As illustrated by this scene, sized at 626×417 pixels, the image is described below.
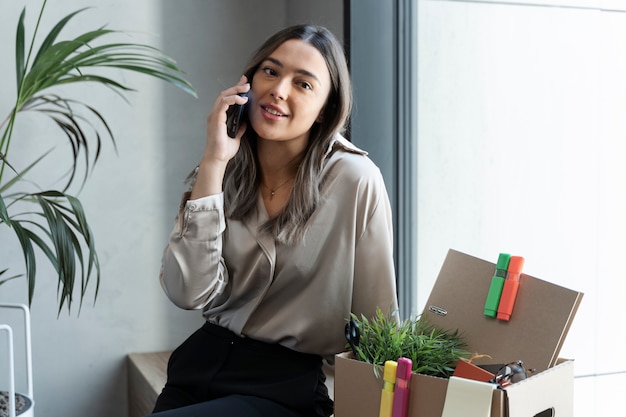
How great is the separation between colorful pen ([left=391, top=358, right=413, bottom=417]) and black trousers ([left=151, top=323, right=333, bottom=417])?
43cm

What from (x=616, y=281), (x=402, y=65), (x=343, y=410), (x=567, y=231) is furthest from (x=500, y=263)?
(x=402, y=65)

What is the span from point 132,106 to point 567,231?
5.39ft

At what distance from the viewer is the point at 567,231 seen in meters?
1.96

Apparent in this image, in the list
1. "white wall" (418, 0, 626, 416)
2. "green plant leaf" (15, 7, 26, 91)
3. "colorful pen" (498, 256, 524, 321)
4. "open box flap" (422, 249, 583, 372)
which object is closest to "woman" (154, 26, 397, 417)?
"open box flap" (422, 249, 583, 372)

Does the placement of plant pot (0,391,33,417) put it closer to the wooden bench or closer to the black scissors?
the wooden bench

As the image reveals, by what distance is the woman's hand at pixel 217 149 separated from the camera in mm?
1621

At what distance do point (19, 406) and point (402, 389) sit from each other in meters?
1.36

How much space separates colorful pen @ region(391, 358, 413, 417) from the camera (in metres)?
1.17

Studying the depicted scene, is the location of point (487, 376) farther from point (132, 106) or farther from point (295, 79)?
point (132, 106)

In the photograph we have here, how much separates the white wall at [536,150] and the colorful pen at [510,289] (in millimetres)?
579

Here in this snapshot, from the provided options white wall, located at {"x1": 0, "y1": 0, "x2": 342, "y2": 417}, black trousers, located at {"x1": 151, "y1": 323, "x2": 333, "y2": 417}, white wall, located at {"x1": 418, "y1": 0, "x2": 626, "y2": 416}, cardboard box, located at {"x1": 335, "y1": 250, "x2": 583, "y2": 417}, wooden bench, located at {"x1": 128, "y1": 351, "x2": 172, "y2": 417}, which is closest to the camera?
cardboard box, located at {"x1": 335, "y1": 250, "x2": 583, "y2": 417}

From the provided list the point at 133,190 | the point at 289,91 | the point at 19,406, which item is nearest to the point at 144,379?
the point at 19,406

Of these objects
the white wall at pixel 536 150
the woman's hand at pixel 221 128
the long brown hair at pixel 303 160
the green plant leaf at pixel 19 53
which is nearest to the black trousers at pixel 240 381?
the long brown hair at pixel 303 160

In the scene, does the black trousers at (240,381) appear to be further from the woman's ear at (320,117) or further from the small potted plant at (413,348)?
the woman's ear at (320,117)
